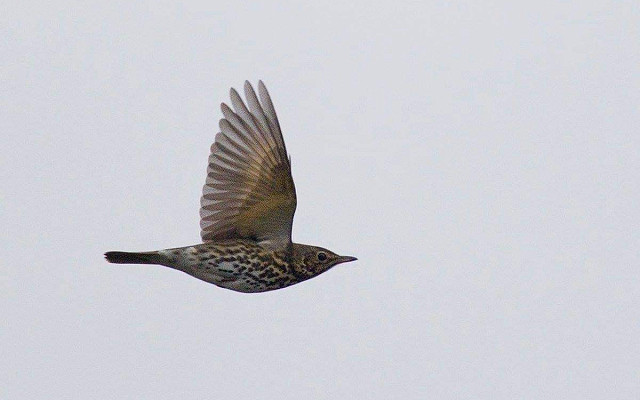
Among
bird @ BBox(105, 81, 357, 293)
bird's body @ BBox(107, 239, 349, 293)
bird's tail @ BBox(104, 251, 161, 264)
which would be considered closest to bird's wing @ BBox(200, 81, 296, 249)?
bird @ BBox(105, 81, 357, 293)

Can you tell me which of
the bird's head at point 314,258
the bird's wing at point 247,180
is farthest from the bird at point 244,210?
the bird's head at point 314,258

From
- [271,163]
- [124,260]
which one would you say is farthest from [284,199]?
[124,260]

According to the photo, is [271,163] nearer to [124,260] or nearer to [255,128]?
[255,128]

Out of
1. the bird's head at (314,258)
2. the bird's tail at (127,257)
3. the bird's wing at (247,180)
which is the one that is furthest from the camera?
the bird's head at (314,258)

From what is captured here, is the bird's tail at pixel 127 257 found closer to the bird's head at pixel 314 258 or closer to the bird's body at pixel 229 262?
the bird's body at pixel 229 262

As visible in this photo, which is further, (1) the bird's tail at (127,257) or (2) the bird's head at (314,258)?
(2) the bird's head at (314,258)

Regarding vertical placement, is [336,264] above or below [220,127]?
below

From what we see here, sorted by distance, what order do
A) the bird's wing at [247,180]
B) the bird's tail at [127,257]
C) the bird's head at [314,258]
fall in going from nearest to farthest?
the bird's tail at [127,257]
the bird's wing at [247,180]
the bird's head at [314,258]

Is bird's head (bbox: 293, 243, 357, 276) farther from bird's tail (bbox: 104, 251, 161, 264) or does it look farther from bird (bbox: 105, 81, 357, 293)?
bird's tail (bbox: 104, 251, 161, 264)
